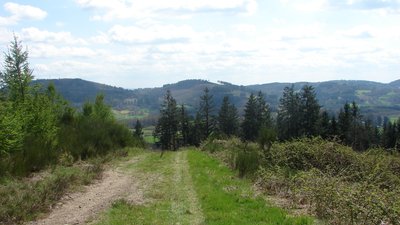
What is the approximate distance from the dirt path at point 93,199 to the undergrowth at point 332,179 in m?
4.34

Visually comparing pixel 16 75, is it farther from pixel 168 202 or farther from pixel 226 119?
pixel 226 119

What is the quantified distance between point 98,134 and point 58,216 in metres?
16.5

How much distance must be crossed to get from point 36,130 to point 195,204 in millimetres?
11761

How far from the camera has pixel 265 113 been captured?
275ft

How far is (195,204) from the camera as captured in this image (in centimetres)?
1138

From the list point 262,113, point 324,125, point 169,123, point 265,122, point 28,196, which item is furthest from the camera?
point 262,113

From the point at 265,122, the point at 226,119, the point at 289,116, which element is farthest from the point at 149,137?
the point at 289,116

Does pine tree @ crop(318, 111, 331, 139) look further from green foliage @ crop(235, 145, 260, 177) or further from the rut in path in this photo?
the rut in path

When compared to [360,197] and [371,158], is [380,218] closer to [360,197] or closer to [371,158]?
[360,197]

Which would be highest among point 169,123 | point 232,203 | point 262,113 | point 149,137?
point 232,203

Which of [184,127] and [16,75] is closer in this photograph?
[16,75]

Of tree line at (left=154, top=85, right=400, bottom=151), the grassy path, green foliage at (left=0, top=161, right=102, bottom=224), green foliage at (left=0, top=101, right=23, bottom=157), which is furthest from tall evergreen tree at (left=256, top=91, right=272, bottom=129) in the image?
green foliage at (left=0, top=161, right=102, bottom=224)

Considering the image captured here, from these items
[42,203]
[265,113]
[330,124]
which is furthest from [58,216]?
[265,113]

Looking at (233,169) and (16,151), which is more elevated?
(16,151)
